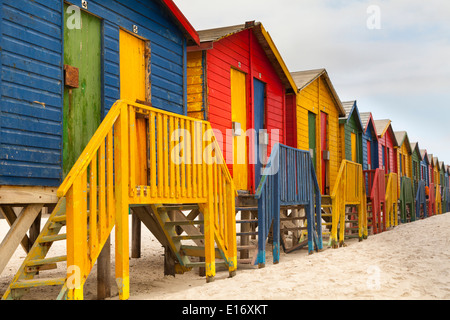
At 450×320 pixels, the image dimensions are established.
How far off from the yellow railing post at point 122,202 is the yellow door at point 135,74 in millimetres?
1744

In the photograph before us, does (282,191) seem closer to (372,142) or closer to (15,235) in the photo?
(15,235)

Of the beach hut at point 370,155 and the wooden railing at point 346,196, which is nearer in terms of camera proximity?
the wooden railing at point 346,196

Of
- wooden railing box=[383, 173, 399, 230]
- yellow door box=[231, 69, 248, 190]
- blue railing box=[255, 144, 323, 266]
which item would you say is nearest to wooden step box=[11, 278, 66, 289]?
blue railing box=[255, 144, 323, 266]

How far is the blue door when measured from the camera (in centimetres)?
1163

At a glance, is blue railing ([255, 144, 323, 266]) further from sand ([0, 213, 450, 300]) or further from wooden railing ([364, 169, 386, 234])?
wooden railing ([364, 169, 386, 234])

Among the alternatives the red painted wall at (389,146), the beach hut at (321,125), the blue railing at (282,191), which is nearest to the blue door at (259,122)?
the blue railing at (282,191)

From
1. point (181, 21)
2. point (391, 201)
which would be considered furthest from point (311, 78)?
point (181, 21)

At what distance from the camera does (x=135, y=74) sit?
7816 mm

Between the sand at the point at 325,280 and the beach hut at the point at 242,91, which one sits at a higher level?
the beach hut at the point at 242,91

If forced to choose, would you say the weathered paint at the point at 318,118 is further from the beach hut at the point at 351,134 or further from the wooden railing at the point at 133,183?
the wooden railing at the point at 133,183

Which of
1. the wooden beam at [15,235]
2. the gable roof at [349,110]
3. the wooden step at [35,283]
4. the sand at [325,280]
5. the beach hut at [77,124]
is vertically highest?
the gable roof at [349,110]

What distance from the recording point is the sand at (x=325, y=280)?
5.75 meters

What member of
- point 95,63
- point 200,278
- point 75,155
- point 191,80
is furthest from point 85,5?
point 200,278
